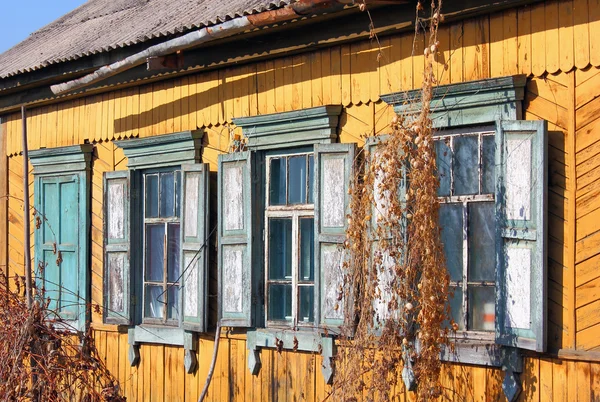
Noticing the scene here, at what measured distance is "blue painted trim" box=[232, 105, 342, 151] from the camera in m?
8.09

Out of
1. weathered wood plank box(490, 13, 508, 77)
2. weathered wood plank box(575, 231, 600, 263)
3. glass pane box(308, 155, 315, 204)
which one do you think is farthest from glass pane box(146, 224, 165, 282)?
weathered wood plank box(575, 231, 600, 263)

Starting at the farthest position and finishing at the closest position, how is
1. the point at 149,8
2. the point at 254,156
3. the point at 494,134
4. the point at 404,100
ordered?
1. the point at 149,8
2. the point at 254,156
3. the point at 404,100
4. the point at 494,134

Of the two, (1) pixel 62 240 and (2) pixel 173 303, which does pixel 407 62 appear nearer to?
(2) pixel 173 303

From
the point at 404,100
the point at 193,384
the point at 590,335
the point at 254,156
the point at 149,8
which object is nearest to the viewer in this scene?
the point at 590,335

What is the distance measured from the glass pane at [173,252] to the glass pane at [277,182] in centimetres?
143

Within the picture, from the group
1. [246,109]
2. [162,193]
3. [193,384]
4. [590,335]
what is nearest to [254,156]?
[246,109]

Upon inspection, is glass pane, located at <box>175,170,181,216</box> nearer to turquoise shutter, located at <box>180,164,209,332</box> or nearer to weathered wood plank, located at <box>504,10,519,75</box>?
turquoise shutter, located at <box>180,164,209,332</box>

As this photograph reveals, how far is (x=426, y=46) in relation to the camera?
7.42 meters

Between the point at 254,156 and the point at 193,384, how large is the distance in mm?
2211

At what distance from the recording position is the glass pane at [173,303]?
31.7 feet

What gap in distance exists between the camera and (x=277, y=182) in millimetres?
8625

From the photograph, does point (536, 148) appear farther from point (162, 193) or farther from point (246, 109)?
point (162, 193)

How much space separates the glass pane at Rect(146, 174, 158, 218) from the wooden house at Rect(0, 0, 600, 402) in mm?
19

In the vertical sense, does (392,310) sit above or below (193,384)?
above
